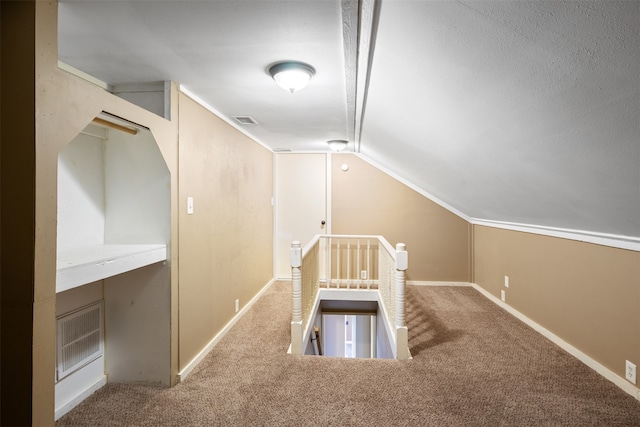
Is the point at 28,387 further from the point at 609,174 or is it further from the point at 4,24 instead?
the point at 609,174

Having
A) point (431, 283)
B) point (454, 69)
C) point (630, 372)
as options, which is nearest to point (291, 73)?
point (454, 69)

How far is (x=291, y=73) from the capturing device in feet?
6.13

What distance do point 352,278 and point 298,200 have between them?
58.8 inches

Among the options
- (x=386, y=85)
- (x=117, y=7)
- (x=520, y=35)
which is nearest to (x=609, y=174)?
(x=520, y=35)

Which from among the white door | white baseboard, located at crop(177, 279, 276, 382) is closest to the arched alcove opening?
white baseboard, located at crop(177, 279, 276, 382)

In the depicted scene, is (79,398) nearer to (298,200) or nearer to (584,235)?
(298,200)

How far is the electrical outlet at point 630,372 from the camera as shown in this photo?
200 centimetres

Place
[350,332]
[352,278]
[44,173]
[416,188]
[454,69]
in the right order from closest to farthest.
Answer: [44,173] < [454,69] < [416,188] < [352,278] < [350,332]

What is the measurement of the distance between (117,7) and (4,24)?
41cm

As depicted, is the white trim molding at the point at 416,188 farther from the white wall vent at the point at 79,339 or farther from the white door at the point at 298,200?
the white wall vent at the point at 79,339

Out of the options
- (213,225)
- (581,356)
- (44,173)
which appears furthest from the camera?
(213,225)

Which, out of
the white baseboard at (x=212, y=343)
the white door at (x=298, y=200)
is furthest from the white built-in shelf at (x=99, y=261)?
the white door at (x=298, y=200)

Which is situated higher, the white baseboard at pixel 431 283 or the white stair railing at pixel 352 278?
the white stair railing at pixel 352 278

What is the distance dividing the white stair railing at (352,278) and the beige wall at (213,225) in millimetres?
730
